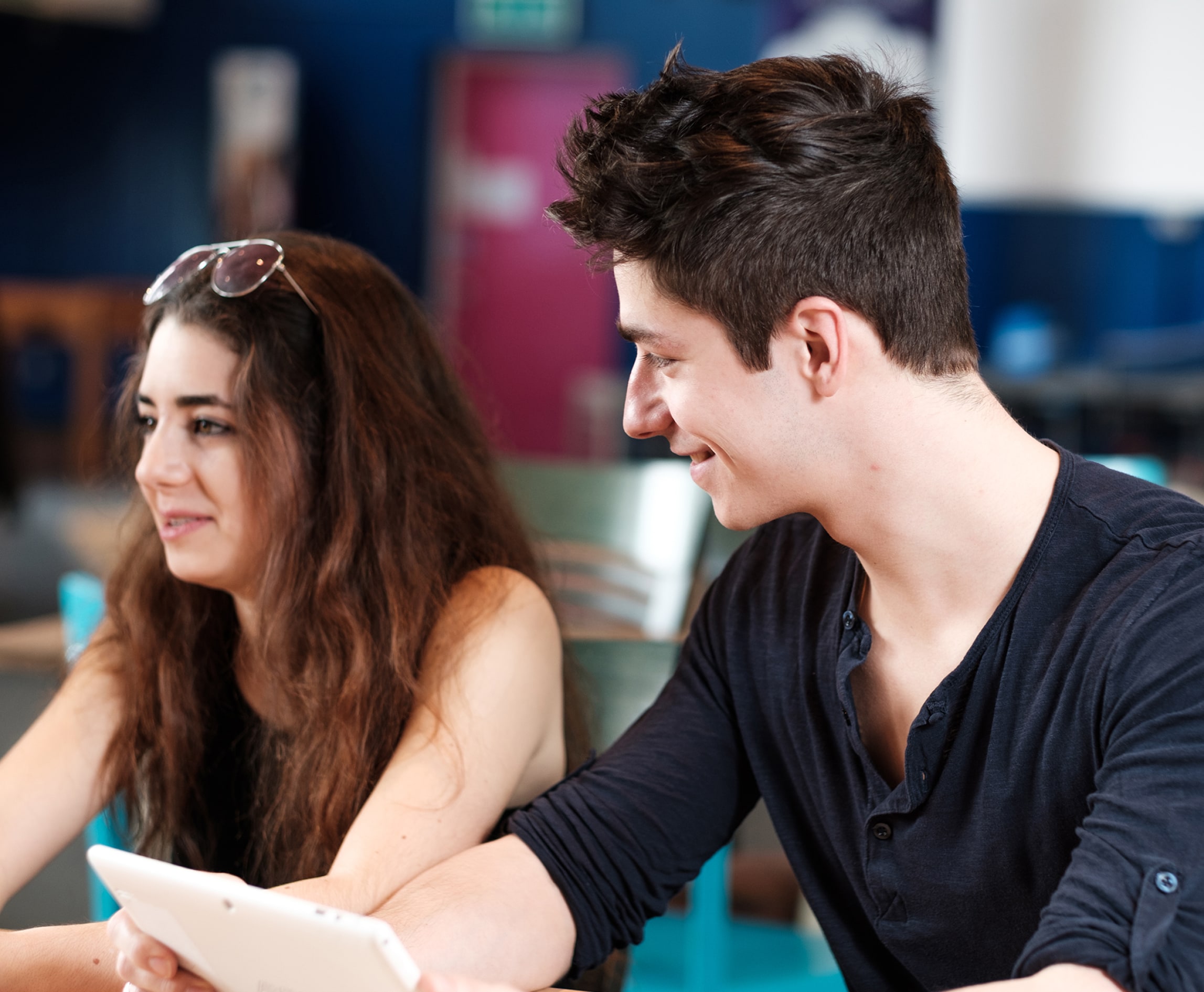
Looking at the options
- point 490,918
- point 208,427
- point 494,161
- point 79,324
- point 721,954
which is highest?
point 494,161

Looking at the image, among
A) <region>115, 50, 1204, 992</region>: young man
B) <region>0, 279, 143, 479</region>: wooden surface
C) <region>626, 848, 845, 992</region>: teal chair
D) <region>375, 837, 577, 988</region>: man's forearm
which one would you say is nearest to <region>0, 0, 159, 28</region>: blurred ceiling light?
<region>0, 279, 143, 479</region>: wooden surface

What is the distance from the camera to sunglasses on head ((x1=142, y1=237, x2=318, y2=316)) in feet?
4.47

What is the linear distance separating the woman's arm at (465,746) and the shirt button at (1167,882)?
0.61 m

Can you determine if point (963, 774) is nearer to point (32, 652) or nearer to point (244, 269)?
point (244, 269)

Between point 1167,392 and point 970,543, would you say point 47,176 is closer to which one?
point 1167,392

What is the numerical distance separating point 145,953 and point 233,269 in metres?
0.73

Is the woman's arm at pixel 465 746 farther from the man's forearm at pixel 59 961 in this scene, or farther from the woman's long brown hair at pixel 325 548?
the man's forearm at pixel 59 961

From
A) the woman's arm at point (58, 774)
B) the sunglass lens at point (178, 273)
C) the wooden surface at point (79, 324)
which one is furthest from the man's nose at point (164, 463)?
the wooden surface at point (79, 324)

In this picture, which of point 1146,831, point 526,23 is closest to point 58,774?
point 1146,831

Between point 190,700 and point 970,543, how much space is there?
0.89 metres

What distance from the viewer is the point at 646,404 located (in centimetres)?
105

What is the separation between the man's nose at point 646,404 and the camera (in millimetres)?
1044

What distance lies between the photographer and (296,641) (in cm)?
137

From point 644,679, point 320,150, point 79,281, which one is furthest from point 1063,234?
point 644,679
